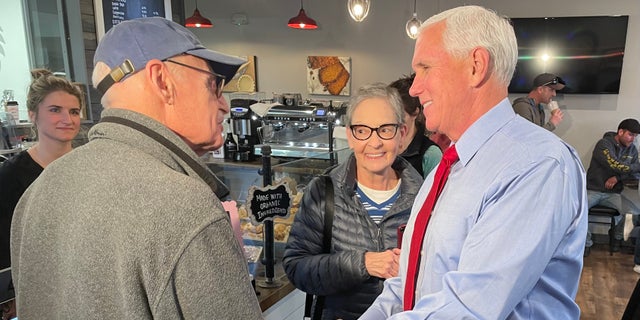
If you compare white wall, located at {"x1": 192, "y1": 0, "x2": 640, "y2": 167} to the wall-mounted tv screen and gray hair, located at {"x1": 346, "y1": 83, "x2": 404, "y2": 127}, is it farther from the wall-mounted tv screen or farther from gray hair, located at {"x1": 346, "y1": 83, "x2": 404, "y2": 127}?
gray hair, located at {"x1": 346, "y1": 83, "x2": 404, "y2": 127}

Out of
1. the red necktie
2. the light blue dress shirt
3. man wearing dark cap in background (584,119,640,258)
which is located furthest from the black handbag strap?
man wearing dark cap in background (584,119,640,258)

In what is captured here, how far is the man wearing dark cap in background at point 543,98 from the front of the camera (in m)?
5.26

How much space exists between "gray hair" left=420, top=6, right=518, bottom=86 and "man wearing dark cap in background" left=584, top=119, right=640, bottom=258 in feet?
16.8

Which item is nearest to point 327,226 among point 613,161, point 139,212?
point 139,212

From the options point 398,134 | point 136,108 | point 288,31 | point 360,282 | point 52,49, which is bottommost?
point 360,282

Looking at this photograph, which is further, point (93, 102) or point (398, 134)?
point (93, 102)

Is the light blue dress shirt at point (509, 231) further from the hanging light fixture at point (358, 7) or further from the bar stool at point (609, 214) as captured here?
the bar stool at point (609, 214)

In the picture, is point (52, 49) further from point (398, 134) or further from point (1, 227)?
point (398, 134)

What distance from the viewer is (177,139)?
79cm

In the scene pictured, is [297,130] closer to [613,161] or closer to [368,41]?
[368,41]

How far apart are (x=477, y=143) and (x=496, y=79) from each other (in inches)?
6.3

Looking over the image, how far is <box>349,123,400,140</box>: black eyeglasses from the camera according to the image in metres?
1.67

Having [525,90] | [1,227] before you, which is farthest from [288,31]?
[1,227]

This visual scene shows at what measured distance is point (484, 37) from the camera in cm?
99
